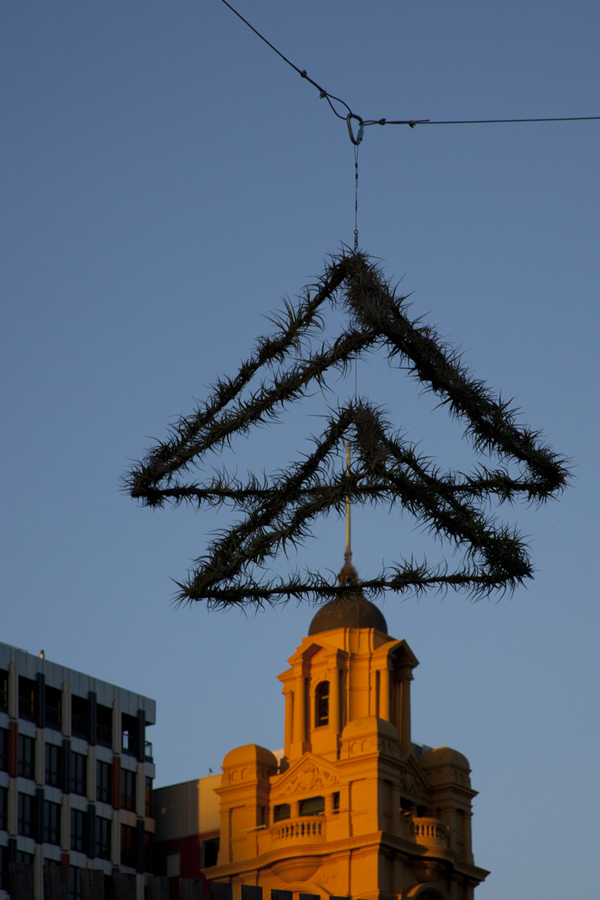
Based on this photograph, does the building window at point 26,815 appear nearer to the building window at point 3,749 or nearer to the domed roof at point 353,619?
the building window at point 3,749

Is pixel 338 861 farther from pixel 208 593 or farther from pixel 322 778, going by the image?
pixel 208 593

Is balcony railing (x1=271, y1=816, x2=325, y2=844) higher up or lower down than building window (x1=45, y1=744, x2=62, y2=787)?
lower down

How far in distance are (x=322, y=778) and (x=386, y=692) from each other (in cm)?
475

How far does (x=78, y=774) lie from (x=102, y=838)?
313 centimetres

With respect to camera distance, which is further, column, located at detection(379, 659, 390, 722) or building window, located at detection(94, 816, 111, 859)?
building window, located at detection(94, 816, 111, 859)

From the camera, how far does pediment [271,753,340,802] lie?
184 feet

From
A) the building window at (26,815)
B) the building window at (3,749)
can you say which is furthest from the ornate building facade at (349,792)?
the building window at (3,749)

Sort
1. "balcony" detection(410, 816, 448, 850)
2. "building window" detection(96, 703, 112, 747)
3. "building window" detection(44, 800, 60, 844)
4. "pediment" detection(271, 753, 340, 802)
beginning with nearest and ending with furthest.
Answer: "balcony" detection(410, 816, 448, 850) → "pediment" detection(271, 753, 340, 802) → "building window" detection(44, 800, 60, 844) → "building window" detection(96, 703, 112, 747)

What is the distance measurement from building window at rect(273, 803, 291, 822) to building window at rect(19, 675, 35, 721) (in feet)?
37.7

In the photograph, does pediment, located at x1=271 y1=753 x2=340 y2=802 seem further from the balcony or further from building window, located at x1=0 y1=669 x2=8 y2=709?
building window, located at x1=0 y1=669 x2=8 y2=709

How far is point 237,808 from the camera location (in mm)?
58781

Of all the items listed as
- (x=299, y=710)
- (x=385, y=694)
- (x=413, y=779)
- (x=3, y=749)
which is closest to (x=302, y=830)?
(x=413, y=779)

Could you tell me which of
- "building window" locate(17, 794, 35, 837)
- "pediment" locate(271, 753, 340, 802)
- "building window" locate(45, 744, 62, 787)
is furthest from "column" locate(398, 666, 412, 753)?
"building window" locate(17, 794, 35, 837)

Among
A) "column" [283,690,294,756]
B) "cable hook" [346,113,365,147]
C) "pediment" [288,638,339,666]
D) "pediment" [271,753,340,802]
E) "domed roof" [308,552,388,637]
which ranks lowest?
"cable hook" [346,113,365,147]
